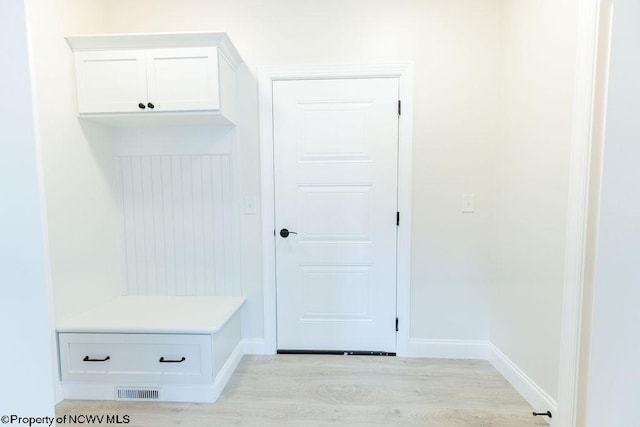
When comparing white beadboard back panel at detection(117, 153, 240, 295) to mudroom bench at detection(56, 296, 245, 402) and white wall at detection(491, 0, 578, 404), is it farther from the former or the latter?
white wall at detection(491, 0, 578, 404)

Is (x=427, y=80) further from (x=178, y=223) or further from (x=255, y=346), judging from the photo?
(x=255, y=346)

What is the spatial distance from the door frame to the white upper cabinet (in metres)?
0.37

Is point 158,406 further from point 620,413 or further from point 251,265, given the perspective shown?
point 620,413

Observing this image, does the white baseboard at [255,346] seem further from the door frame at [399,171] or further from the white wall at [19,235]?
the white wall at [19,235]

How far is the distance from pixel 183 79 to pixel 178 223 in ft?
3.36

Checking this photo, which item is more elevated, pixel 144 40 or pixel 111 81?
pixel 144 40

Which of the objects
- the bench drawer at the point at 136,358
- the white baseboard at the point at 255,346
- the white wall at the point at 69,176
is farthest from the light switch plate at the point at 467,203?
the white wall at the point at 69,176

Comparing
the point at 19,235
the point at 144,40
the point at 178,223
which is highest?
the point at 144,40

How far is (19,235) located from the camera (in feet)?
2.12

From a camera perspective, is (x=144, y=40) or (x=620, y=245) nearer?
(x=620, y=245)

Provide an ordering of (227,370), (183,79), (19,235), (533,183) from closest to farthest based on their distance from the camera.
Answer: (19,235) → (533,183) → (183,79) → (227,370)

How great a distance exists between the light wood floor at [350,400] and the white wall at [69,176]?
732 mm

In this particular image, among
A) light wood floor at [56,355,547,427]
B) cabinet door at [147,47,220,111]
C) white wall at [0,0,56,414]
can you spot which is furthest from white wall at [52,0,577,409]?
white wall at [0,0,56,414]

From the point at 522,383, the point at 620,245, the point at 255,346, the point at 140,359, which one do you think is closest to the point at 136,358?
the point at 140,359
